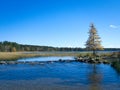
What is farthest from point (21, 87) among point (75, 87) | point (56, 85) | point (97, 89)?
point (97, 89)

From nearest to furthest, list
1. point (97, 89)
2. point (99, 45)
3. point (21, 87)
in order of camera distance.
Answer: point (97, 89) → point (21, 87) → point (99, 45)

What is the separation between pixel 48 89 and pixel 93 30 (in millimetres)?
56804

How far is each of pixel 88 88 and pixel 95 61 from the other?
38794 mm

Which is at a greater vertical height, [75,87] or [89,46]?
[89,46]

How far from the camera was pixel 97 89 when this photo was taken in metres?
24.9

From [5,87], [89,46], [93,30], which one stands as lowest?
[5,87]

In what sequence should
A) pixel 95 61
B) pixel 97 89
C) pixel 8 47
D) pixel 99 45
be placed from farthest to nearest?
1. pixel 8 47
2. pixel 99 45
3. pixel 95 61
4. pixel 97 89

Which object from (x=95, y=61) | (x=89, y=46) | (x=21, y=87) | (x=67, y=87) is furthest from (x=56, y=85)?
(x=89, y=46)

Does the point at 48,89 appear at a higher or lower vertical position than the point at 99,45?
lower

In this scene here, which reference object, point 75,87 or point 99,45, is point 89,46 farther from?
point 75,87

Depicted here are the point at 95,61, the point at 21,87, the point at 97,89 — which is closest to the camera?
the point at 97,89

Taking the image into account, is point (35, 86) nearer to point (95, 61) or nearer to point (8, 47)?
point (95, 61)

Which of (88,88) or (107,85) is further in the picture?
(107,85)

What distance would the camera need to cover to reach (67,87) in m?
26.4
